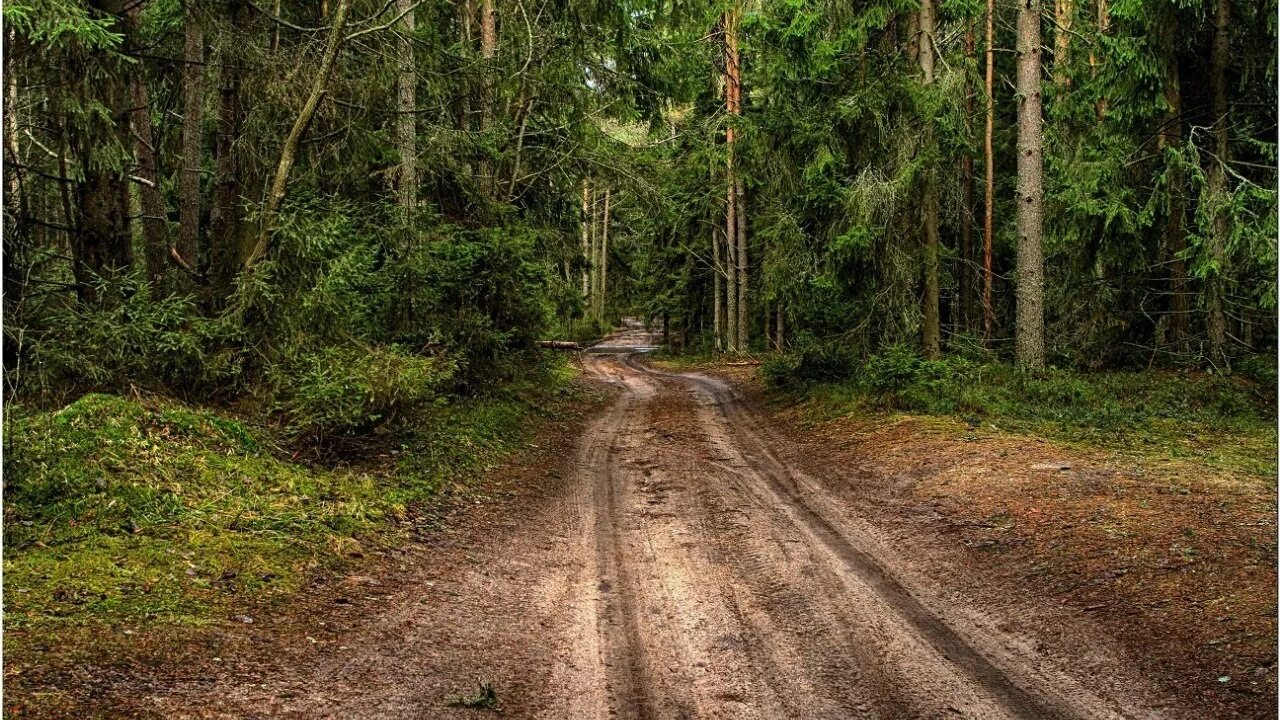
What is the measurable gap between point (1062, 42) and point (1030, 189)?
9505 millimetres

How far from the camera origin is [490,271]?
43.0 ft

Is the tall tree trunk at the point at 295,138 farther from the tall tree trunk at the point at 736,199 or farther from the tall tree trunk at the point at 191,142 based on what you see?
the tall tree trunk at the point at 736,199

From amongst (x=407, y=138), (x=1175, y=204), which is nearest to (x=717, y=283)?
(x=1175, y=204)

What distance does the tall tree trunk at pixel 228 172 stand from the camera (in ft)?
29.4

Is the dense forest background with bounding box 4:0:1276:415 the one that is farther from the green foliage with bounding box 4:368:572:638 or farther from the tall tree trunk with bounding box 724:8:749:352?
the tall tree trunk with bounding box 724:8:749:352

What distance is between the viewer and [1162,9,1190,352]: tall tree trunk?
14.1 meters

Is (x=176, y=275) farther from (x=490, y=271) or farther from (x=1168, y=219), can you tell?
(x=1168, y=219)

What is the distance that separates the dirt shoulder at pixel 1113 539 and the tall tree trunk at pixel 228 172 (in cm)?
812

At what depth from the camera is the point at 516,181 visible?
1579 cm

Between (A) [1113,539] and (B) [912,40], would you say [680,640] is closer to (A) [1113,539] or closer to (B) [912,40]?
(A) [1113,539]

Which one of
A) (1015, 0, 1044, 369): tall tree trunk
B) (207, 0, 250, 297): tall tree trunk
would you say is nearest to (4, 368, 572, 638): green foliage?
(207, 0, 250, 297): tall tree trunk

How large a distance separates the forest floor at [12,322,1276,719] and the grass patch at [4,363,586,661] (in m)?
0.46

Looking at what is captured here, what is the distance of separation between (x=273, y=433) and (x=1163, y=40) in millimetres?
16647

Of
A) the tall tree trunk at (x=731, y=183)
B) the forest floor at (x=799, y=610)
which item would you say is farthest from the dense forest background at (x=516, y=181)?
the tall tree trunk at (x=731, y=183)
